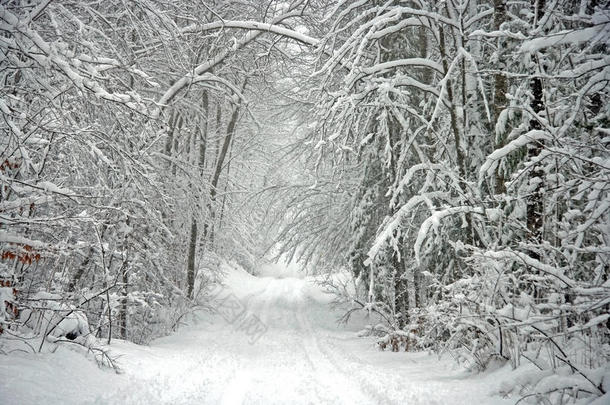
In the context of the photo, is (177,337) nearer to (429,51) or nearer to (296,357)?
(296,357)

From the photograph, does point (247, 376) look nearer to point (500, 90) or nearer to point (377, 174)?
point (500, 90)

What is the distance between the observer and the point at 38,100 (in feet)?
15.9

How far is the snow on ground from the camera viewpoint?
13.3 ft

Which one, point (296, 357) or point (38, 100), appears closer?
point (38, 100)

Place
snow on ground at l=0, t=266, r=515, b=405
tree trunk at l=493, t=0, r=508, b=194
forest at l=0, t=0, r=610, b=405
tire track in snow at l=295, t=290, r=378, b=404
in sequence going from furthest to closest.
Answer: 1. tree trunk at l=493, t=0, r=508, b=194
2. tire track in snow at l=295, t=290, r=378, b=404
3. snow on ground at l=0, t=266, r=515, b=405
4. forest at l=0, t=0, r=610, b=405

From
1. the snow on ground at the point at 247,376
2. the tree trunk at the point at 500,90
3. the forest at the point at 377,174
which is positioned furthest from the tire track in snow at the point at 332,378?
the tree trunk at the point at 500,90

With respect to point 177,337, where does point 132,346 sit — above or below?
above

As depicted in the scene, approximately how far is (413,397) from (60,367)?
3864 mm

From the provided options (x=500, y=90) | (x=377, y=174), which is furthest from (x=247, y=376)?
(x=377, y=174)

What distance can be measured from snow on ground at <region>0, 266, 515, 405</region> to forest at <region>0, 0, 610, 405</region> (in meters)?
0.40

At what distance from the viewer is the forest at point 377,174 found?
3861 millimetres

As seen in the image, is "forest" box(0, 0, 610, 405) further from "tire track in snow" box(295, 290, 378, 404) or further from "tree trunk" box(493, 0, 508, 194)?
"tire track in snow" box(295, 290, 378, 404)

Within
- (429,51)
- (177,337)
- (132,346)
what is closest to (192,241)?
(177,337)

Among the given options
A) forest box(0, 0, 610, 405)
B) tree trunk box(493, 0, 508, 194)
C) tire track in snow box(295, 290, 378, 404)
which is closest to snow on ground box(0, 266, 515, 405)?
tire track in snow box(295, 290, 378, 404)
